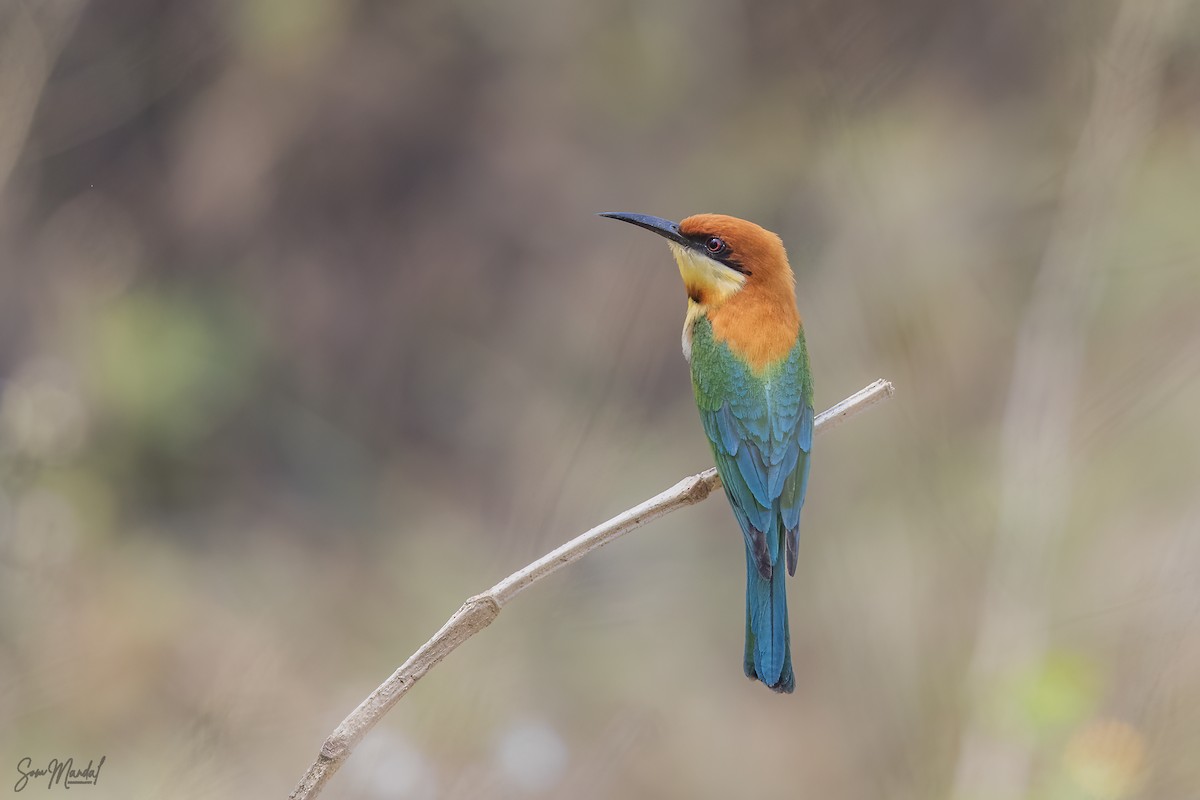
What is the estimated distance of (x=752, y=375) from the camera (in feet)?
7.23

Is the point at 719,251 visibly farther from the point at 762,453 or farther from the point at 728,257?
the point at 762,453

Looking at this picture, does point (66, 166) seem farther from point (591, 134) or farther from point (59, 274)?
point (591, 134)

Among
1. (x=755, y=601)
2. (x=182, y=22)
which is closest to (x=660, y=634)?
(x=755, y=601)

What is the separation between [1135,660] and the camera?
266 cm

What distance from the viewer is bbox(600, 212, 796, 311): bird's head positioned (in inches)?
83.8

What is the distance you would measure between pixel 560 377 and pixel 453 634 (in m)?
2.31

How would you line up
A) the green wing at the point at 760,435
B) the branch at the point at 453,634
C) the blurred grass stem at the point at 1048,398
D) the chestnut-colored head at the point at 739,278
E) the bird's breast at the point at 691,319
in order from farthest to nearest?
the blurred grass stem at the point at 1048,398
the bird's breast at the point at 691,319
the chestnut-colored head at the point at 739,278
the green wing at the point at 760,435
the branch at the point at 453,634

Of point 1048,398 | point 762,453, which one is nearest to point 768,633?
point 762,453

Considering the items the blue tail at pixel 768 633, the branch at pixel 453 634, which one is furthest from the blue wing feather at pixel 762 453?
the branch at pixel 453 634

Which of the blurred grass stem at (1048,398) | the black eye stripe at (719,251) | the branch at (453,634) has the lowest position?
the blurred grass stem at (1048,398)

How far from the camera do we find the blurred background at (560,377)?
9.60 feet

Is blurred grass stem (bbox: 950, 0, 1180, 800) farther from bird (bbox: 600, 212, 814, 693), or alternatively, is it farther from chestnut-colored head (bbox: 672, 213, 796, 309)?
chestnut-colored head (bbox: 672, 213, 796, 309)

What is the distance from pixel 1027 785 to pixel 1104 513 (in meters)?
1.01

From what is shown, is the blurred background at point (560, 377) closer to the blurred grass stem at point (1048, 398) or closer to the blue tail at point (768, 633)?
the blurred grass stem at point (1048, 398)
